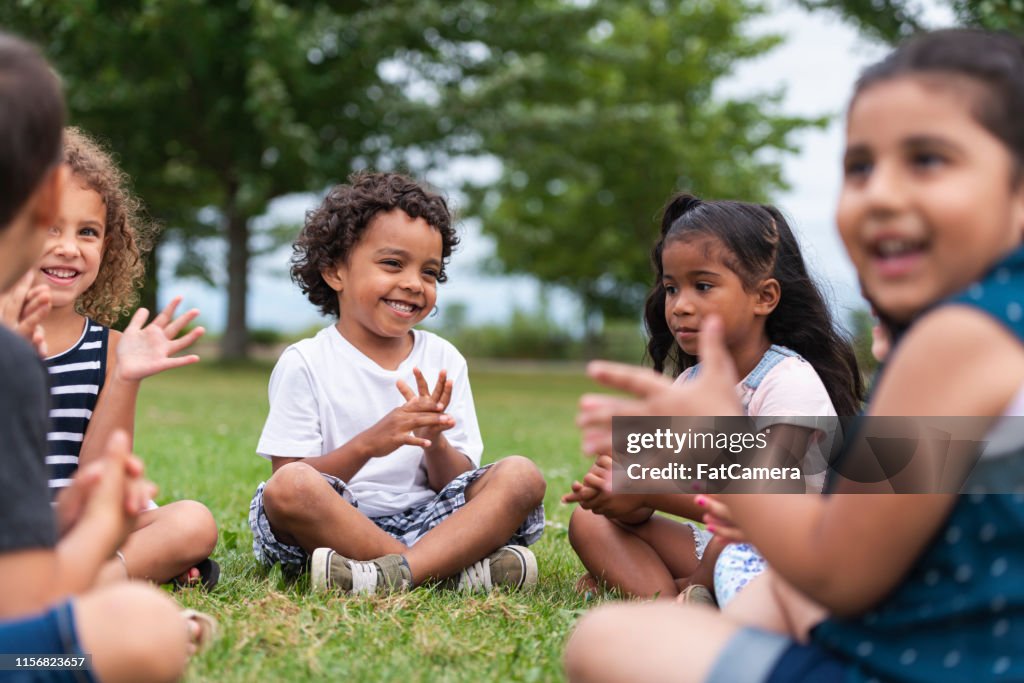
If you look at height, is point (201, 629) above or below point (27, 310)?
below

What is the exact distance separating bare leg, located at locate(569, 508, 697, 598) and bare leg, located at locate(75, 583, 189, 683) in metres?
1.66

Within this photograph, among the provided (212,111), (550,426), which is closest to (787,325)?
(550,426)

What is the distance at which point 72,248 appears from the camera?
299 centimetres

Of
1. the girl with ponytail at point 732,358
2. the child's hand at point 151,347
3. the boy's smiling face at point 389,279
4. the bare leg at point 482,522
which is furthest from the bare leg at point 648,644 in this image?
the boy's smiling face at point 389,279

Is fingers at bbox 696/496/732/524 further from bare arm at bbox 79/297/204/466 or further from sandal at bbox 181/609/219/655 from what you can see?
bare arm at bbox 79/297/204/466

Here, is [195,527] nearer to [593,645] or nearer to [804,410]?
[593,645]

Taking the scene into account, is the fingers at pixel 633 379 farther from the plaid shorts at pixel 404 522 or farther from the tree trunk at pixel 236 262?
the tree trunk at pixel 236 262

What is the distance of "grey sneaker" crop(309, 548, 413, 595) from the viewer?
9.32 ft

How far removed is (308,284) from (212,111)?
13443 millimetres

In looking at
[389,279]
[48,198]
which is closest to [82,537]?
[48,198]

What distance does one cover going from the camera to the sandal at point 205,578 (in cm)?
295

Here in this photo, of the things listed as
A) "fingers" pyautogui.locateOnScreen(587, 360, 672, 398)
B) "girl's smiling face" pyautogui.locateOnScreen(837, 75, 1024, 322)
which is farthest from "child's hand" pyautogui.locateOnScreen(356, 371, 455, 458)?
"girl's smiling face" pyautogui.locateOnScreen(837, 75, 1024, 322)

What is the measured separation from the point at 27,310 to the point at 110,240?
0.85 meters

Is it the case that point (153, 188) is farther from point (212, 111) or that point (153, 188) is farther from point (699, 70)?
point (699, 70)
